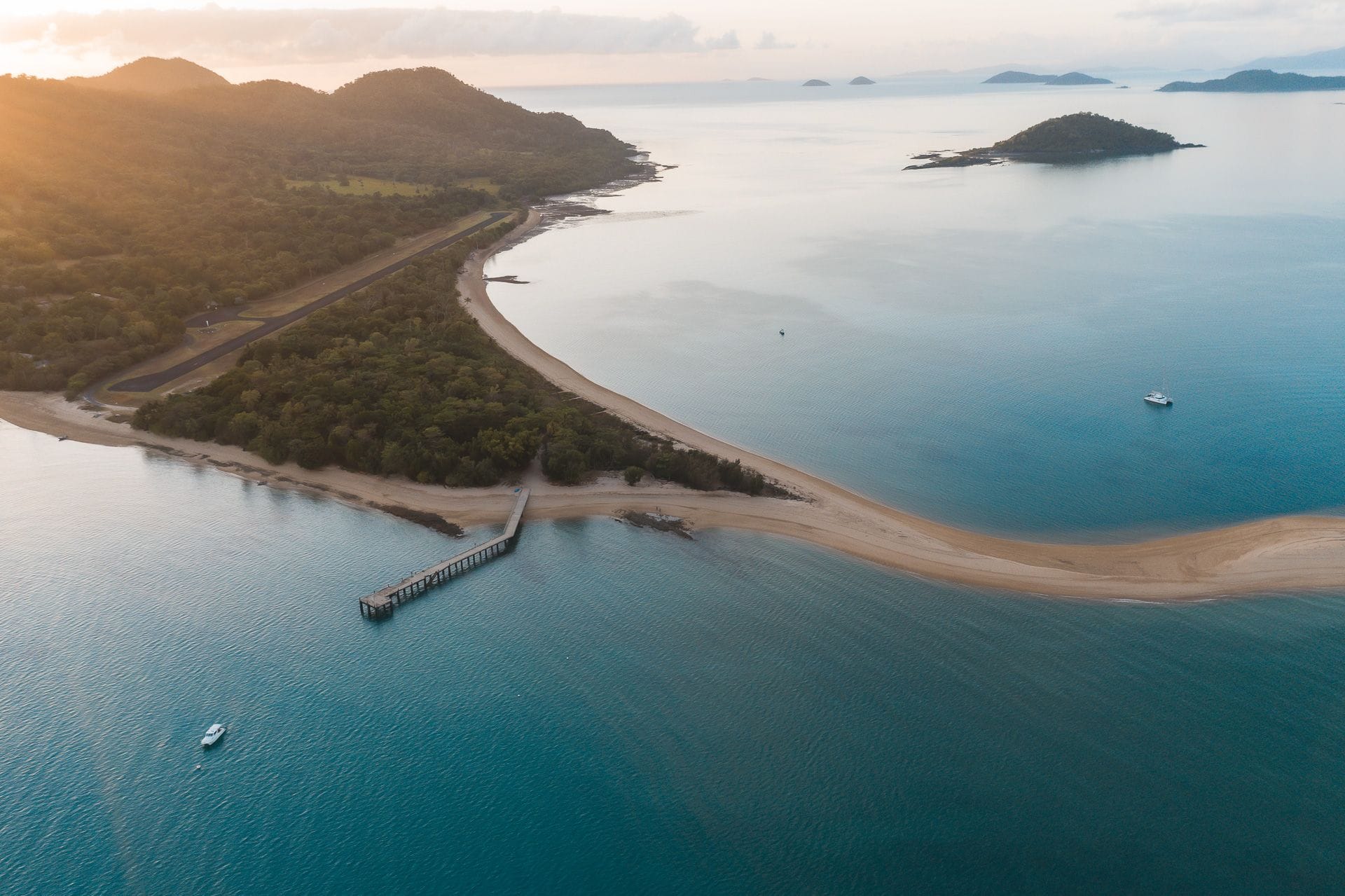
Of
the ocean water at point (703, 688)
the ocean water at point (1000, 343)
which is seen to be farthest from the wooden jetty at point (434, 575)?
the ocean water at point (1000, 343)

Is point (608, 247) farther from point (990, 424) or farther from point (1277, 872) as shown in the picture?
point (1277, 872)

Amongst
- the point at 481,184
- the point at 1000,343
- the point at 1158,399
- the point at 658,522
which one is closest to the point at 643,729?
the point at 658,522

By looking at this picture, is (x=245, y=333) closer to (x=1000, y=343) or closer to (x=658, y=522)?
(x=658, y=522)

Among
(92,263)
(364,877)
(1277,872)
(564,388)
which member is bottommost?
(1277,872)

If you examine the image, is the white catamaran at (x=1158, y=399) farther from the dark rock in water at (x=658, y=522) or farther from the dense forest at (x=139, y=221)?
the dense forest at (x=139, y=221)

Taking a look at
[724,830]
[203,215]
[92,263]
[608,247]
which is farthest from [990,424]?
[203,215]

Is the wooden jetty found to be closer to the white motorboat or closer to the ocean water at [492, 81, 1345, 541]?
the white motorboat
